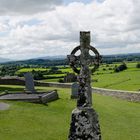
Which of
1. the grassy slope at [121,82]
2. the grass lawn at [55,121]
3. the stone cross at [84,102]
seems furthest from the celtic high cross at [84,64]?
the grassy slope at [121,82]

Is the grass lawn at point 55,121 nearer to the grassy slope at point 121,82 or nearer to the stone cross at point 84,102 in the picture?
the stone cross at point 84,102

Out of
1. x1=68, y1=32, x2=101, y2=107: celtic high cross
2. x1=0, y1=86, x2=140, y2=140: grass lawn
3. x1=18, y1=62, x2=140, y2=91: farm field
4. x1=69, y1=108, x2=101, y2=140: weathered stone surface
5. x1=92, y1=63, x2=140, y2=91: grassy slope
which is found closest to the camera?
x1=69, y1=108, x2=101, y2=140: weathered stone surface

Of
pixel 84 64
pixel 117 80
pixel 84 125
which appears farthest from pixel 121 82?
pixel 84 125

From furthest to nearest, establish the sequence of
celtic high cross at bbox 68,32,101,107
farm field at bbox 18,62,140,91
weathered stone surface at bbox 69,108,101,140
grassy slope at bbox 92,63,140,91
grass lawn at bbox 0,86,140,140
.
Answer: farm field at bbox 18,62,140,91
grassy slope at bbox 92,63,140,91
grass lawn at bbox 0,86,140,140
celtic high cross at bbox 68,32,101,107
weathered stone surface at bbox 69,108,101,140

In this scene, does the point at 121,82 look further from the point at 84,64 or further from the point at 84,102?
the point at 84,102

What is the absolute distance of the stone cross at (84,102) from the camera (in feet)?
29.8

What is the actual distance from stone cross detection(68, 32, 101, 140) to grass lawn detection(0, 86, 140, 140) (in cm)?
995

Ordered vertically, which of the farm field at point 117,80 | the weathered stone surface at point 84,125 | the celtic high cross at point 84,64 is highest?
the celtic high cross at point 84,64

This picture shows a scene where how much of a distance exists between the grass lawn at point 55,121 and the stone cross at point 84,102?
32.6 ft

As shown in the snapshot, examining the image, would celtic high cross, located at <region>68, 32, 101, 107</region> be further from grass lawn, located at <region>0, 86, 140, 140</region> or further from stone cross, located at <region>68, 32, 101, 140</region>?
grass lawn, located at <region>0, 86, 140, 140</region>

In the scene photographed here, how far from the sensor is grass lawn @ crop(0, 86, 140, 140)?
19.7m

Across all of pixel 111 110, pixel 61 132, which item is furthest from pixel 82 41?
pixel 111 110

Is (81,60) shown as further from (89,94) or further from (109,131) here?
(109,131)

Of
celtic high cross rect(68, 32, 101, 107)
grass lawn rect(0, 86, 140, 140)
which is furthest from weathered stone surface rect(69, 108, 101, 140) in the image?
grass lawn rect(0, 86, 140, 140)
